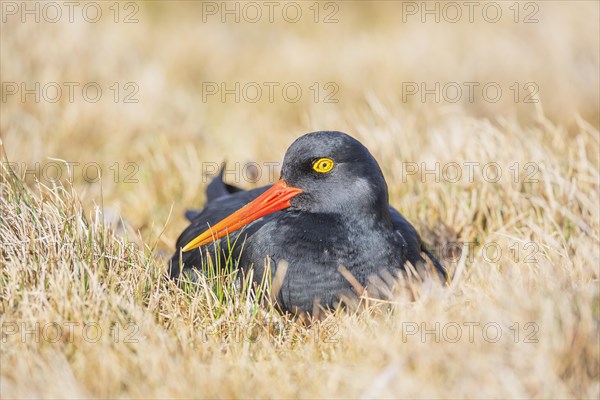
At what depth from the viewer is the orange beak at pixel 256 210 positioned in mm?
3822

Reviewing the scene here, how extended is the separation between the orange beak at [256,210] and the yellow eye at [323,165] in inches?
6.1

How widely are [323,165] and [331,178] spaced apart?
74 millimetres

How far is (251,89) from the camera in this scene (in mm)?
8203

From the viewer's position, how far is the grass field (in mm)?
2633

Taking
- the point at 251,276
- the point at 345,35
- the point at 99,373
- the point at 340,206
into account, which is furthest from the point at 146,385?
the point at 345,35

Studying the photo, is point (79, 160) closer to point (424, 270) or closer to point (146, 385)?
point (424, 270)
